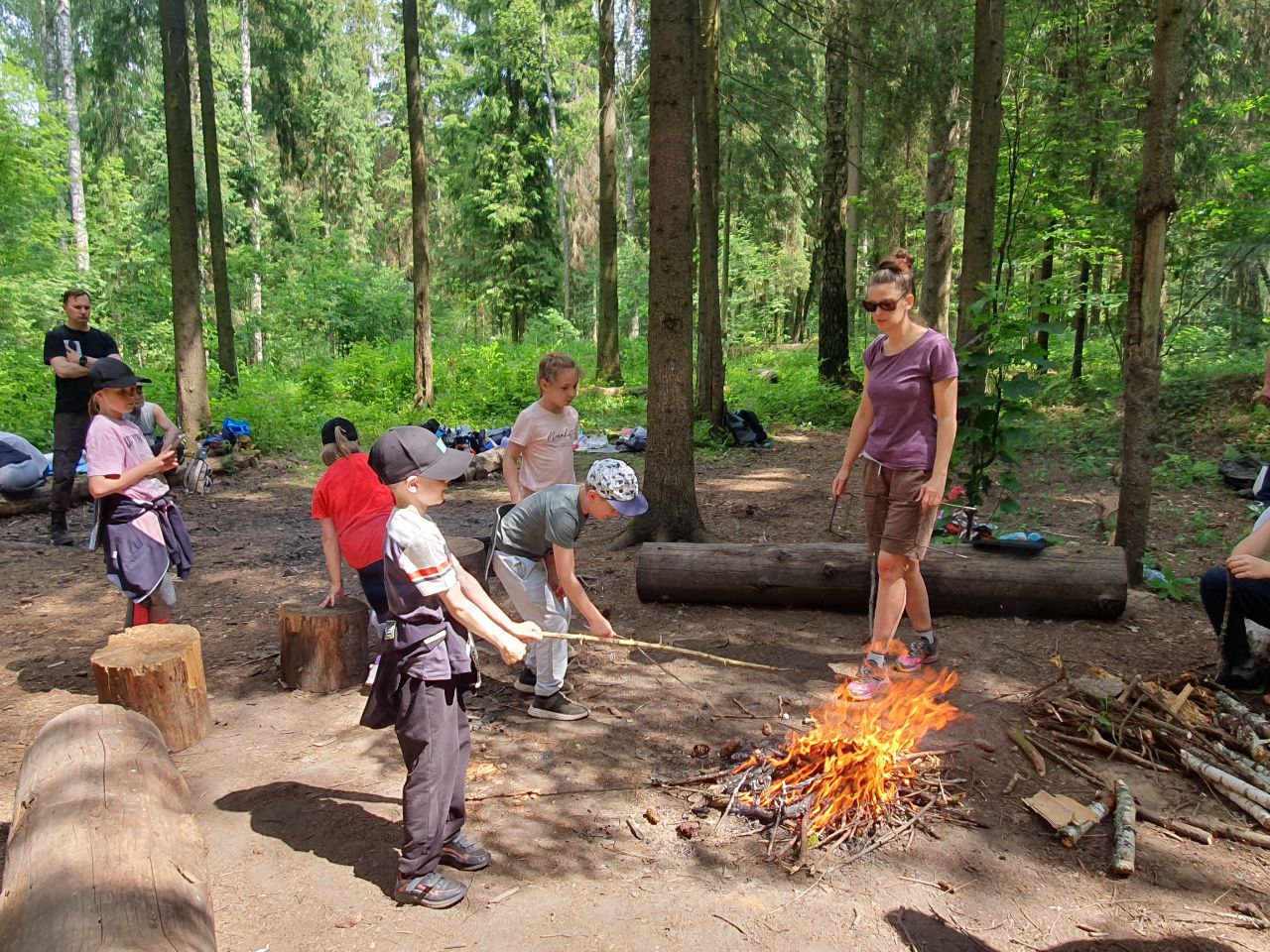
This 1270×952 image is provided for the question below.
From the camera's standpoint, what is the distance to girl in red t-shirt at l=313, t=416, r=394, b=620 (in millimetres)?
4914

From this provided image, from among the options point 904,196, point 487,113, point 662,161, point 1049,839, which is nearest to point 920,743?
point 1049,839

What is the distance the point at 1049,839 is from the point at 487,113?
28631mm

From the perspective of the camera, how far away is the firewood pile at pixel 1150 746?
356cm

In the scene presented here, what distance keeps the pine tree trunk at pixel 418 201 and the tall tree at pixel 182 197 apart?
3707 mm

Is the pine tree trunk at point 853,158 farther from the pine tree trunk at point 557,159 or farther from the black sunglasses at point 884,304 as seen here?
the black sunglasses at point 884,304

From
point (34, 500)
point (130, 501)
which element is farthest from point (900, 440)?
point (34, 500)

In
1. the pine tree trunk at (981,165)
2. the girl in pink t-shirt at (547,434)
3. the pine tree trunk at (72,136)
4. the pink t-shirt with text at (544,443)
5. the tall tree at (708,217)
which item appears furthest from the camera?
the pine tree trunk at (72,136)

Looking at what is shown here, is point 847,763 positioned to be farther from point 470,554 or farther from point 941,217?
point 941,217

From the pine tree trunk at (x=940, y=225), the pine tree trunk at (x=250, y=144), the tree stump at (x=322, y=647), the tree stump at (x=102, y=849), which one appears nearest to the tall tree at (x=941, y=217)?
the pine tree trunk at (x=940, y=225)

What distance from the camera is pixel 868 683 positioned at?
4609 millimetres

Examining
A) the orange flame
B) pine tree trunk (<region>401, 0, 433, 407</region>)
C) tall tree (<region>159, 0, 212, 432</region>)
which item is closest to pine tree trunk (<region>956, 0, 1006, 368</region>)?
the orange flame

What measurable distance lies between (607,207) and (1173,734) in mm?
15458

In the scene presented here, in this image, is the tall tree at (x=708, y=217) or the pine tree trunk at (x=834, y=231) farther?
the pine tree trunk at (x=834, y=231)

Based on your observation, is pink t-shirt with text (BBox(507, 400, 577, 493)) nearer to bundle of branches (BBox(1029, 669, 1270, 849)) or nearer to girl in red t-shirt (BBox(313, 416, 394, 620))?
girl in red t-shirt (BBox(313, 416, 394, 620))
